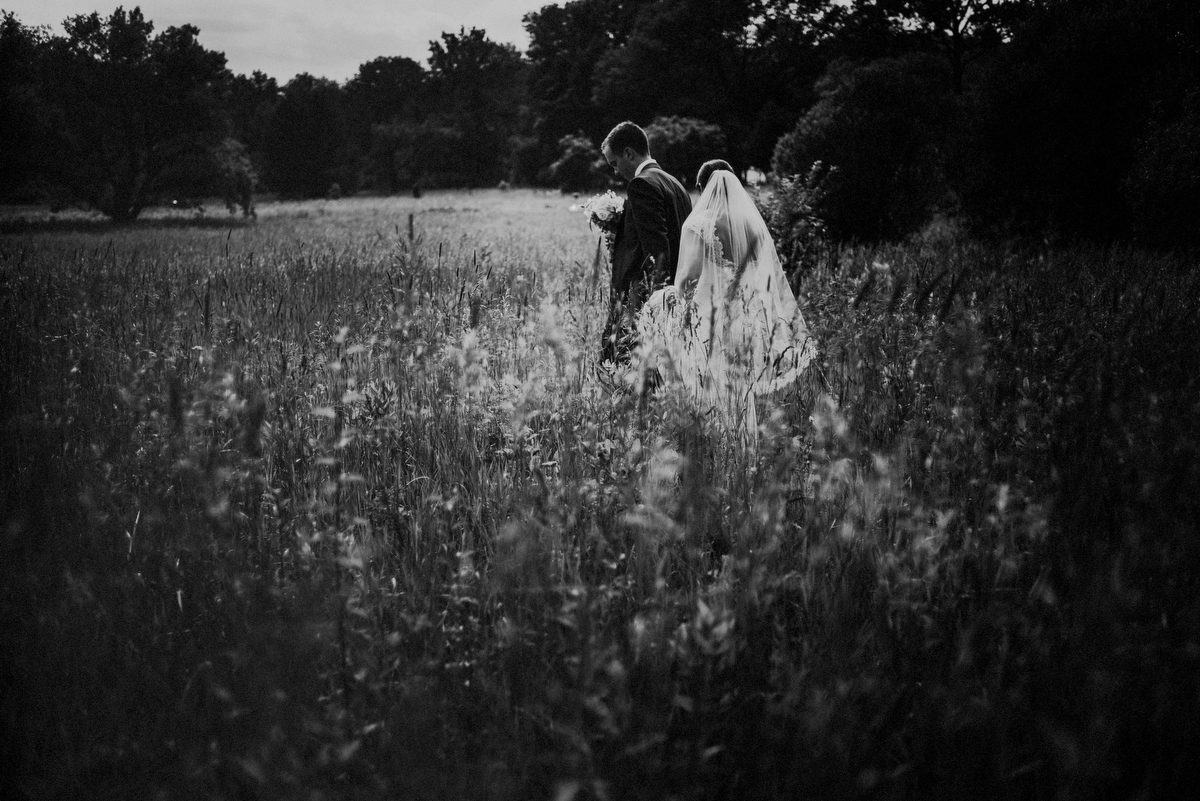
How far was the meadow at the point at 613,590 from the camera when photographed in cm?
141

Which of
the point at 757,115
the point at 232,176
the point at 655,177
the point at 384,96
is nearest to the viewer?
the point at 655,177

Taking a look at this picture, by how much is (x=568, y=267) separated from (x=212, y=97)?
26.9 meters

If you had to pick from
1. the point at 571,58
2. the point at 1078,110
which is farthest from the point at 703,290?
the point at 571,58

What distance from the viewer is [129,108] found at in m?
25.5

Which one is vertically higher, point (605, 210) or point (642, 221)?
point (605, 210)

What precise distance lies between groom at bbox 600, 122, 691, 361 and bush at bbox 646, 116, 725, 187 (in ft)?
83.9

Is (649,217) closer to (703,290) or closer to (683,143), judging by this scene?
(703,290)

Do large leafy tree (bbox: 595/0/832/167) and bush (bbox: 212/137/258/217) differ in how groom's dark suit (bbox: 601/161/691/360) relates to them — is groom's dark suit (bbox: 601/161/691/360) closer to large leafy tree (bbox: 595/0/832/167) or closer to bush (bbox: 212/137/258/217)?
bush (bbox: 212/137/258/217)

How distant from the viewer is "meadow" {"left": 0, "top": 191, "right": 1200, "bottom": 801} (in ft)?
4.62

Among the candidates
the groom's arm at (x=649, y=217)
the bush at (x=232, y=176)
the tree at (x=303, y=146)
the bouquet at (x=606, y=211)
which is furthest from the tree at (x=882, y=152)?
the tree at (x=303, y=146)

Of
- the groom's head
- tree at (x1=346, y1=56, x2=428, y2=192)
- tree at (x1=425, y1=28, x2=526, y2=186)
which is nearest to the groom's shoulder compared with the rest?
the groom's head

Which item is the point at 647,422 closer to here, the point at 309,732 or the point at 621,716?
the point at 621,716

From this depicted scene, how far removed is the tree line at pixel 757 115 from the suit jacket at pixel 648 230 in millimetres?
4886

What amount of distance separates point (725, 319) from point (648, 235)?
1.83 metres
